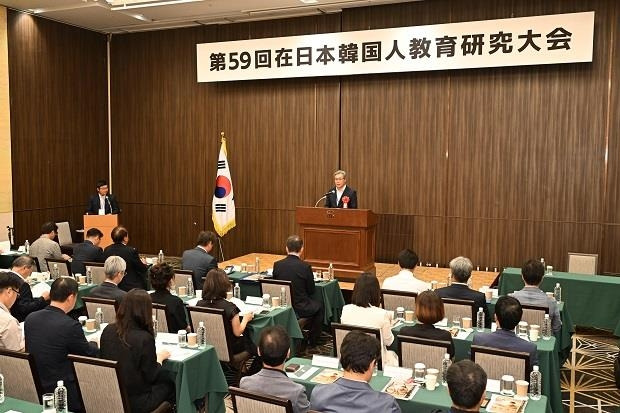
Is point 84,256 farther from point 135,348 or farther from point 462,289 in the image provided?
point 462,289

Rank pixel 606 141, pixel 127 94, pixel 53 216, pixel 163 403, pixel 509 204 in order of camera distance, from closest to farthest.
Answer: pixel 163 403
pixel 606 141
pixel 509 204
pixel 53 216
pixel 127 94

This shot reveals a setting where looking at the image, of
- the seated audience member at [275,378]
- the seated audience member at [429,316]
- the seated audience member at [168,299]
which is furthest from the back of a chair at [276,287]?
the seated audience member at [275,378]

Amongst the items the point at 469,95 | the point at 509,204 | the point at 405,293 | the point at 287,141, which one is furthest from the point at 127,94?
the point at 405,293

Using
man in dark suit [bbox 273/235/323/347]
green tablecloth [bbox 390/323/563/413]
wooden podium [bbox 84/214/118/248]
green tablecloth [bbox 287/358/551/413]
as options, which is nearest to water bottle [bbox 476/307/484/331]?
green tablecloth [bbox 390/323/563/413]

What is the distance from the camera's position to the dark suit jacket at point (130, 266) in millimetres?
6867

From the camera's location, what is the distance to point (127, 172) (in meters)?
12.8

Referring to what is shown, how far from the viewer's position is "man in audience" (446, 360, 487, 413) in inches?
105

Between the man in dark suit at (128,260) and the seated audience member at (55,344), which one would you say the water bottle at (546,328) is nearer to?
the seated audience member at (55,344)

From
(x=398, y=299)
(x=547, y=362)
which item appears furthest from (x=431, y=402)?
(x=398, y=299)

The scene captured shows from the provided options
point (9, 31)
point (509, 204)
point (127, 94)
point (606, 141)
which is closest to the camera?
point (606, 141)

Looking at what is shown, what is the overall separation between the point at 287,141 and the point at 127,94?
387 centimetres

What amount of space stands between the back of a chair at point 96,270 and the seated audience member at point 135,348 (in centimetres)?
344

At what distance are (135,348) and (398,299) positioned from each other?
2689 millimetres

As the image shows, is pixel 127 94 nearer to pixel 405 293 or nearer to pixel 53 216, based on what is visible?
pixel 53 216
